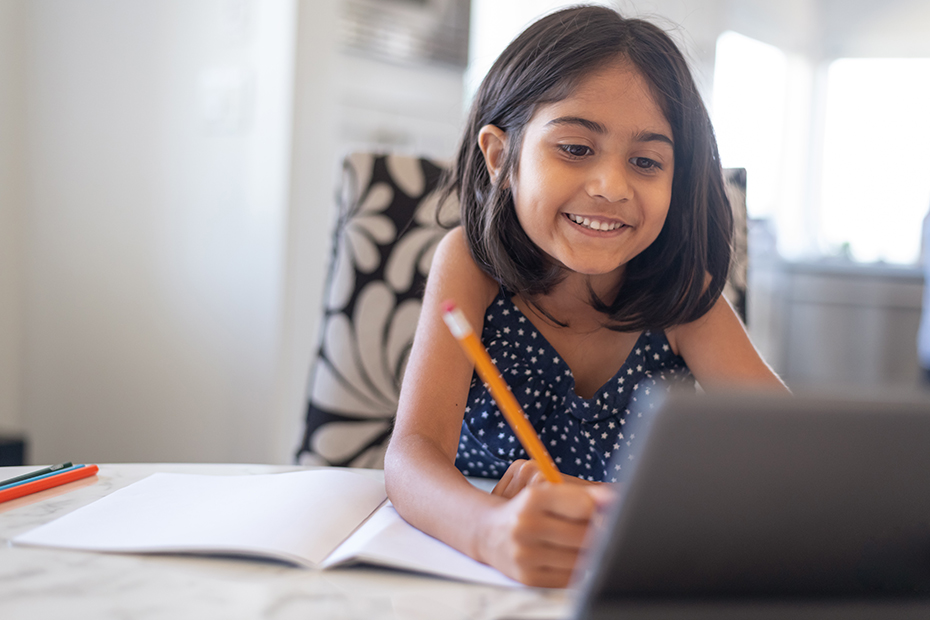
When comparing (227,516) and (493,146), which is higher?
(493,146)

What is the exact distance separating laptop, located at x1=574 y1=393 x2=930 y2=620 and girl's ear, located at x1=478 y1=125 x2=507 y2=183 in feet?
1.62

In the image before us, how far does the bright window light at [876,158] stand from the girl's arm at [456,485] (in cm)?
407

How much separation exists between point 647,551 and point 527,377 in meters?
0.50

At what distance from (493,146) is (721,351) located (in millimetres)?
322

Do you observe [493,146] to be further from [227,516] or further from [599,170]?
[227,516]

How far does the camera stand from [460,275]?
2.51 feet

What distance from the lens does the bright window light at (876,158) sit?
4.33 meters

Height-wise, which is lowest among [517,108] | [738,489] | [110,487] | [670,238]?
[110,487]

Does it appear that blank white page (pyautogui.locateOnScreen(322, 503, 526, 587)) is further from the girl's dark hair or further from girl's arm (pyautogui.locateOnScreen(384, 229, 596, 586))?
the girl's dark hair

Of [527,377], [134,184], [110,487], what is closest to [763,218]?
[134,184]

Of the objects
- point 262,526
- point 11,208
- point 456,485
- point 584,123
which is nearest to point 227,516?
point 262,526

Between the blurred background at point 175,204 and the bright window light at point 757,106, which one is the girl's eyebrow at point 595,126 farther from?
the bright window light at point 757,106

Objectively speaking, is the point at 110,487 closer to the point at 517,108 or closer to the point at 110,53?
the point at 517,108

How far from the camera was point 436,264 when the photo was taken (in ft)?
2.58
